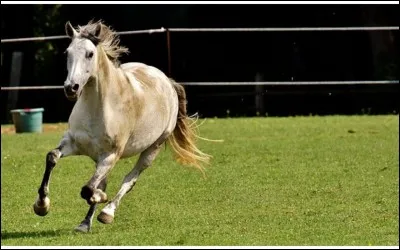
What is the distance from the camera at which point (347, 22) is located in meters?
18.9

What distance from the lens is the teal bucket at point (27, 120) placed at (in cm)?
1467

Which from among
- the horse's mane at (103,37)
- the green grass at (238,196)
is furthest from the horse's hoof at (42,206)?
the horse's mane at (103,37)

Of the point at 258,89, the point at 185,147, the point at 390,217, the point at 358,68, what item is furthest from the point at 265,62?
the point at 390,217

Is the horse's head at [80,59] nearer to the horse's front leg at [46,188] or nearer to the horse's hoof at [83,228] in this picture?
the horse's front leg at [46,188]

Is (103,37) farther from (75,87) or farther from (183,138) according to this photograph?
(183,138)

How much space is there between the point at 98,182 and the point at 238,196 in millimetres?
2163

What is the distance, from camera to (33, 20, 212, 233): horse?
628 centimetres

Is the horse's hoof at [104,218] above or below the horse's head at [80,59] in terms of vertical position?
below

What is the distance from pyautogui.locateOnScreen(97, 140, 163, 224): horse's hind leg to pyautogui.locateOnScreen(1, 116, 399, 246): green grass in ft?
0.41

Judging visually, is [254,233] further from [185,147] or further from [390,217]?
[185,147]

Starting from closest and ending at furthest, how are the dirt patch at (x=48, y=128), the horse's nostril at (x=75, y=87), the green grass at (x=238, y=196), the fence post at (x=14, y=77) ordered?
the horse's nostril at (x=75, y=87) → the green grass at (x=238, y=196) → the dirt patch at (x=48, y=128) → the fence post at (x=14, y=77)

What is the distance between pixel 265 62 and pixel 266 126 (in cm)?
415

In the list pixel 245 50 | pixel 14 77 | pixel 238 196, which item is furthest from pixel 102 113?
pixel 245 50

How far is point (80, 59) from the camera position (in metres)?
6.14
